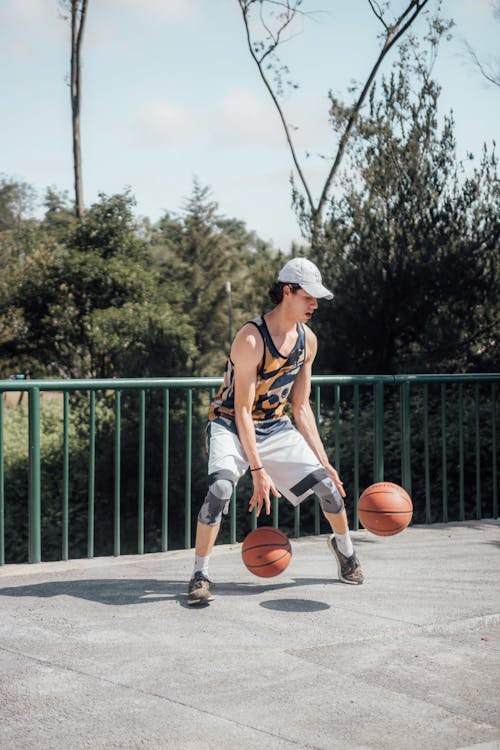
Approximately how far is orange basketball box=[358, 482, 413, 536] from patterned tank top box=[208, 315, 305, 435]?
2.22ft

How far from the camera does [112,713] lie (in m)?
3.72

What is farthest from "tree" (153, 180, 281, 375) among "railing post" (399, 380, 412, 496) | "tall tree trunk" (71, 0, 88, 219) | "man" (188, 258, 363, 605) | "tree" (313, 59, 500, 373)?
"man" (188, 258, 363, 605)

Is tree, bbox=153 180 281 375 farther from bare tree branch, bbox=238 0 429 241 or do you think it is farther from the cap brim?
the cap brim

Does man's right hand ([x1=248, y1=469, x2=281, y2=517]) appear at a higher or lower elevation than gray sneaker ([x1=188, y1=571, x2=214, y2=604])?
higher

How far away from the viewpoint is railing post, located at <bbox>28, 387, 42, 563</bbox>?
6367 millimetres

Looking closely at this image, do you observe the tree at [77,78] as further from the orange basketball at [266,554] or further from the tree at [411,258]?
the orange basketball at [266,554]

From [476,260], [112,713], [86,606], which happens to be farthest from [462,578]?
[476,260]

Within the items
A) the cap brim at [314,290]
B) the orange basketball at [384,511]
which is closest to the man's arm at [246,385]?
the cap brim at [314,290]

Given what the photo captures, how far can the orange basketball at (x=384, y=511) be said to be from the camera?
5.81 m

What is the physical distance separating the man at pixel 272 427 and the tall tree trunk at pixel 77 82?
26.9 metres

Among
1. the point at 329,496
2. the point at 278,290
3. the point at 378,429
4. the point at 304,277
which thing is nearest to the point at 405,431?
the point at 378,429

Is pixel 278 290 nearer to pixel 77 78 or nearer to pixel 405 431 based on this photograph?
pixel 405 431

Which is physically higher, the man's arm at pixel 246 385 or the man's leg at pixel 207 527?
the man's arm at pixel 246 385

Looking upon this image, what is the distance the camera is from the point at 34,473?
6.46m
